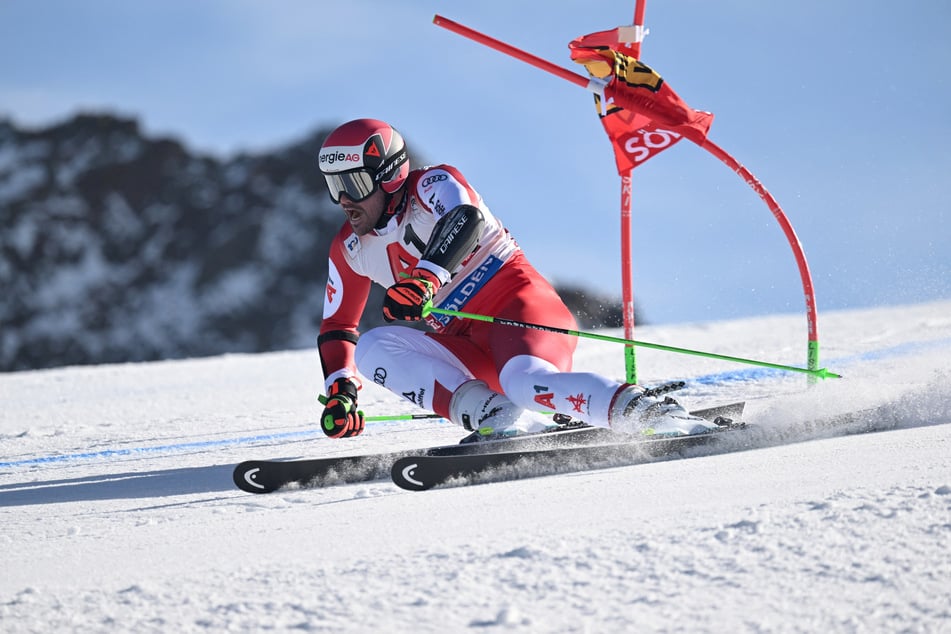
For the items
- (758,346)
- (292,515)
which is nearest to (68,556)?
(292,515)

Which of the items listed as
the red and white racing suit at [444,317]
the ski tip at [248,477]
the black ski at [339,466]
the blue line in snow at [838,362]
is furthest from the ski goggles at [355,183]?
the blue line in snow at [838,362]

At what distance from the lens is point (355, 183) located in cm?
423

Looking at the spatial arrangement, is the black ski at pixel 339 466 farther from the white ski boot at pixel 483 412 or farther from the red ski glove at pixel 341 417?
the red ski glove at pixel 341 417

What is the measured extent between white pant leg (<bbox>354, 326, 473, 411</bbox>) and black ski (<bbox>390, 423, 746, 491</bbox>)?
0.56m

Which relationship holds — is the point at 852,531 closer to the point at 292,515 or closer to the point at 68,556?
the point at 292,515

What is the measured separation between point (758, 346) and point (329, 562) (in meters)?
6.62

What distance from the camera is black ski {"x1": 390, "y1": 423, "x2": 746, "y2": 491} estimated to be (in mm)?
3475

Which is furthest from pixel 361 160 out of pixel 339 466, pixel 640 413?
pixel 640 413

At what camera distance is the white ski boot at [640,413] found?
11.5 feet

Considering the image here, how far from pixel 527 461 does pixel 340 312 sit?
1386 mm

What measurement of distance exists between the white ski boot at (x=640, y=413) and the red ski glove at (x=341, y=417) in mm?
1170

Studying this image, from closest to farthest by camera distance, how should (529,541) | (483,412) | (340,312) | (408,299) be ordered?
1. (529,541)
2. (408,299)
3. (483,412)
4. (340,312)

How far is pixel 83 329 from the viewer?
37969 millimetres

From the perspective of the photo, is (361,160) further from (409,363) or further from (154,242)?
(154,242)
